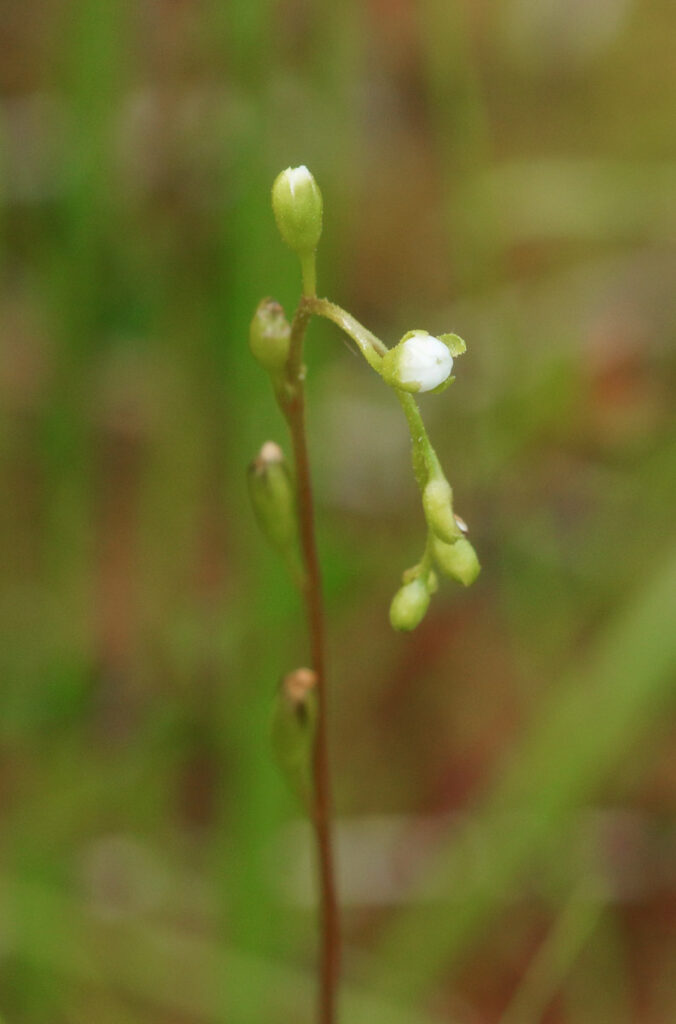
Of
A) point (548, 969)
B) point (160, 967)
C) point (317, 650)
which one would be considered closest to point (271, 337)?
point (317, 650)

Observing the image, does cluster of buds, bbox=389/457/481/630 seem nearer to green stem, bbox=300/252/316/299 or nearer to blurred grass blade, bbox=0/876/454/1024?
green stem, bbox=300/252/316/299

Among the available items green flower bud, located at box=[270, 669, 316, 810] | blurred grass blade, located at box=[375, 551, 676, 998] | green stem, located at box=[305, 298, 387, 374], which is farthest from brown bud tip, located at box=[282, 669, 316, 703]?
blurred grass blade, located at box=[375, 551, 676, 998]

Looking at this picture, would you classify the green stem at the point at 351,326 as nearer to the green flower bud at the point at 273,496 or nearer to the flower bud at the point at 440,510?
the flower bud at the point at 440,510

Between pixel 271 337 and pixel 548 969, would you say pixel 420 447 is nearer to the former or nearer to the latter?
pixel 271 337

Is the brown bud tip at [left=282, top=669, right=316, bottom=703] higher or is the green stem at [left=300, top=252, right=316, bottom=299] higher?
the green stem at [left=300, top=252, right=316, bottom=299]

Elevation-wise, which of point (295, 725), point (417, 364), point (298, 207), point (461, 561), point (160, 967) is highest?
point (298, 207)

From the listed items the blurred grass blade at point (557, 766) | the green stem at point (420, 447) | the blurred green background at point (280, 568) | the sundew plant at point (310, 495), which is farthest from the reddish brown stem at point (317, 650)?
the blurred grass blade at point (557, 766)

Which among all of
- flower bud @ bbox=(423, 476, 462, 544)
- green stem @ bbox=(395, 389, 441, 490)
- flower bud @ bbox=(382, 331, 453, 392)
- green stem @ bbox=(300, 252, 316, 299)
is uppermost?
green stem @ bbox=(300, 252, 316, 299)

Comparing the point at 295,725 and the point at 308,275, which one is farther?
the point at 295,725
